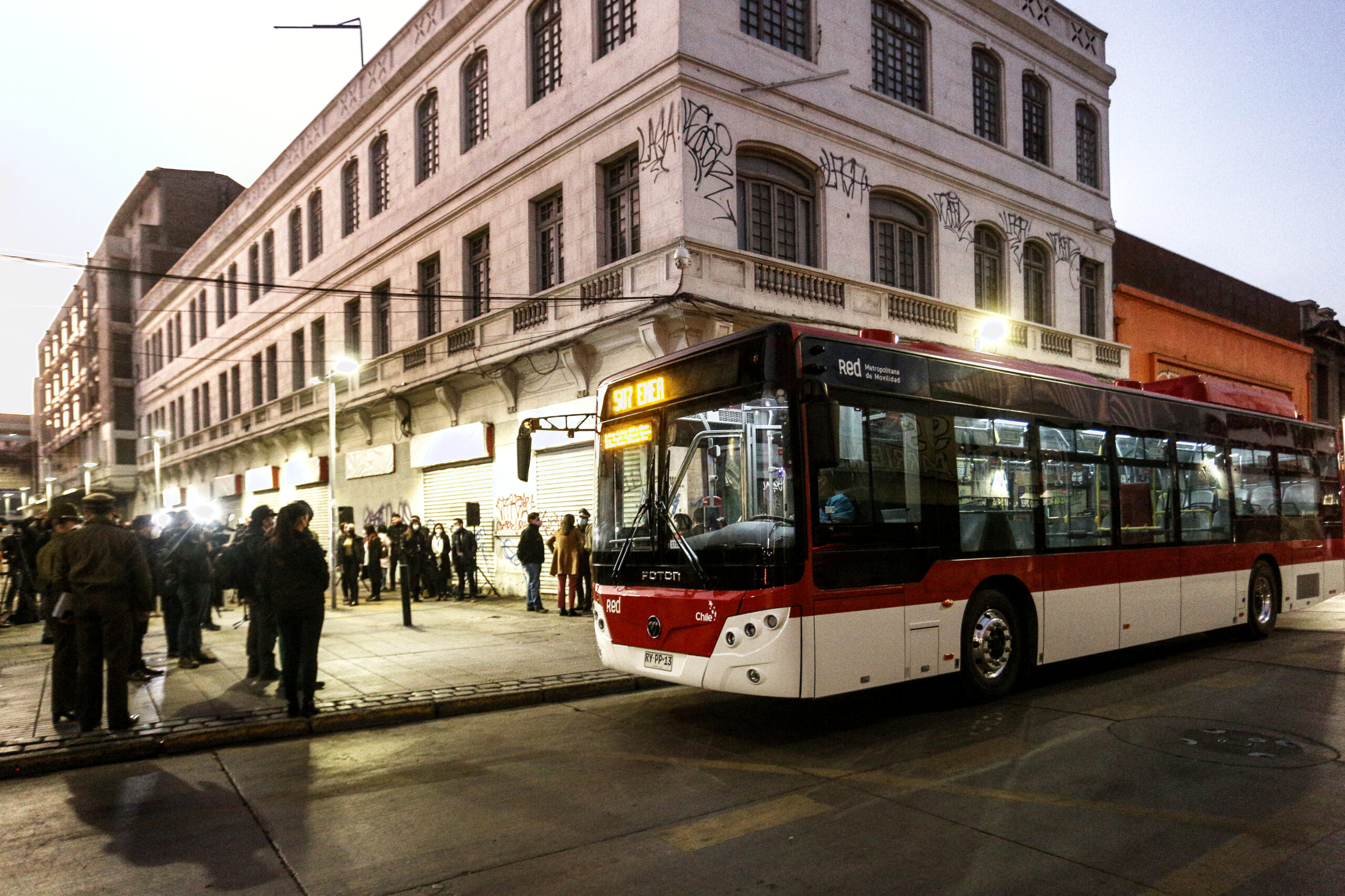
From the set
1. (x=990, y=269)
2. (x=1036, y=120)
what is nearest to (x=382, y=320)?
(x=990, y=269)

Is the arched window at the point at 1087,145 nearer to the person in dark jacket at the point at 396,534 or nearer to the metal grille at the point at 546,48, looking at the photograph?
the metal grille at the point at 546,48

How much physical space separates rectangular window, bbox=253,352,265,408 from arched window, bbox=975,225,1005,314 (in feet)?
86.6

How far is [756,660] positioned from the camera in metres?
6.77

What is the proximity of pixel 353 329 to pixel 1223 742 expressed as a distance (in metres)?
25.6

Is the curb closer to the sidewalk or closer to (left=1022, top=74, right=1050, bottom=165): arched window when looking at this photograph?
the sidewalk

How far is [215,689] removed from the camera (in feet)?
31.6

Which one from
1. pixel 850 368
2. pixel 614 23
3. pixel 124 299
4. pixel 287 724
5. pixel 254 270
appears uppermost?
pixel 124 299

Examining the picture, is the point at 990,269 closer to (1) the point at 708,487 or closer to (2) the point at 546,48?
(2) the point at 546,48

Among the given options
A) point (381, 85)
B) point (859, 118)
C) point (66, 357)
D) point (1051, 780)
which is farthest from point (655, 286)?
point (66, 357)

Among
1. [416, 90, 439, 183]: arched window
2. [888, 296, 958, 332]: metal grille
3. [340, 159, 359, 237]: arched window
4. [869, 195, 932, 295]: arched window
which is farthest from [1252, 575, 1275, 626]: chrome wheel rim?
[340, 159, 359, 237]: arched window

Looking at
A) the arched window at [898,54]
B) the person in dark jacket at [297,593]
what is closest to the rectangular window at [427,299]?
the arched window at [898,54]

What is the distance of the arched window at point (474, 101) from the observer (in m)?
21.9

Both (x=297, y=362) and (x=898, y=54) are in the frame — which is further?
(x=297, y=362)

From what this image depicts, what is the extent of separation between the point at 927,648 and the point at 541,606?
1124cm
